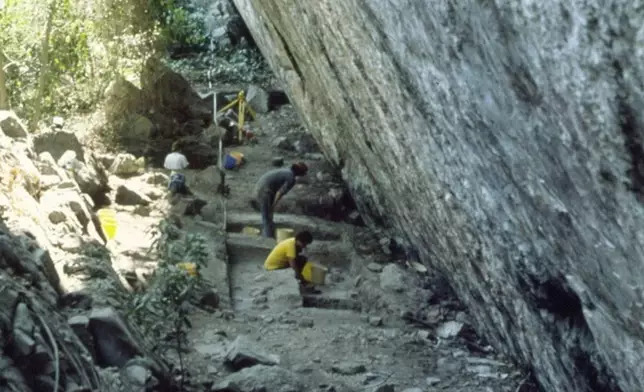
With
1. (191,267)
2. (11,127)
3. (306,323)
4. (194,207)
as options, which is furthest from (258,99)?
(191,267)

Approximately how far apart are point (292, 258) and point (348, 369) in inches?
104

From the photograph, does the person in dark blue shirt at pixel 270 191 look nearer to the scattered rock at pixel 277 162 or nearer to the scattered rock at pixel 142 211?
the scattered rock at pixel 142 211

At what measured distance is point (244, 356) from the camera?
638 cm

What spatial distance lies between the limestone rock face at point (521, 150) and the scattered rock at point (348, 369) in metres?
1.15

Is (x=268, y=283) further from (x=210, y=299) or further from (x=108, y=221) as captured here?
(x=108, y=221)

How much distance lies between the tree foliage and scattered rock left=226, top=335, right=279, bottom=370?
20.5 ft

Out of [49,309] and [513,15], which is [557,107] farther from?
[49,309]

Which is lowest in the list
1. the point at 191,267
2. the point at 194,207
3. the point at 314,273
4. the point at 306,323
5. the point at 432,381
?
the point at 432,381

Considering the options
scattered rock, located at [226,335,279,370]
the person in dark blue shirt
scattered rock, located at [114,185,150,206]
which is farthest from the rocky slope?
the person in dark blue shirt

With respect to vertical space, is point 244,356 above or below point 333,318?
above

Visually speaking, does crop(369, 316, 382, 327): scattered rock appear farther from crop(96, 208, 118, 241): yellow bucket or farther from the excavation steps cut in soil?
crop(96, 208, 118, 241): yellow bucket

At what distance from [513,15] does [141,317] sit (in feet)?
13.4

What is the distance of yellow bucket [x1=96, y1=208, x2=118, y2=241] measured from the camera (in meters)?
9.40

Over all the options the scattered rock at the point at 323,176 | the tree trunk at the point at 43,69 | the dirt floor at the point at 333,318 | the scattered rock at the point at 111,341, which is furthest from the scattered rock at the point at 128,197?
the scattered rock at the point at 111,341
